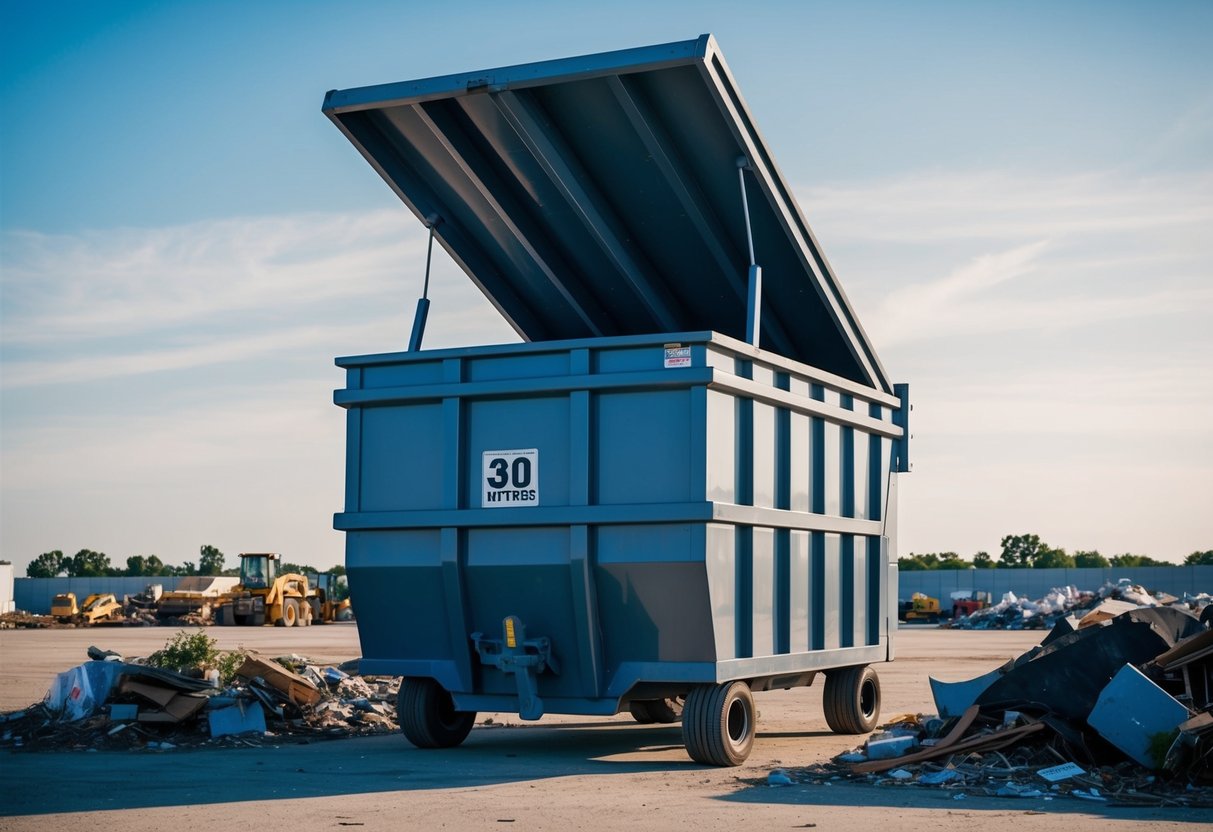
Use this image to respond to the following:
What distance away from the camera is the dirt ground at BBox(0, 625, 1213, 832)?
7.37 m

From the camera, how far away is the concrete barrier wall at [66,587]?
63219 millimetres

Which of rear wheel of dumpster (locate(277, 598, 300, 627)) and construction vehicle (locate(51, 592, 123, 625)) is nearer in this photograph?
rear wheel of dumpster (locate(277, 598, 300, 627))

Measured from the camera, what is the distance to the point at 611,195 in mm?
10859

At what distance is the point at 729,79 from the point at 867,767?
179 inches

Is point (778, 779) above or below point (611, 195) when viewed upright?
below

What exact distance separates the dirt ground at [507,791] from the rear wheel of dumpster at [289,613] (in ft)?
91.4

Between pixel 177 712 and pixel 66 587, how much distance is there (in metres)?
56.7

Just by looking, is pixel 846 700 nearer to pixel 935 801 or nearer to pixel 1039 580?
pixel 935 801

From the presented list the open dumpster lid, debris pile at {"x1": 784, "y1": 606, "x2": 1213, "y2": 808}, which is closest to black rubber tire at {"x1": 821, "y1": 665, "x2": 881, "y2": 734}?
debris pile at {"x1": 784, "y1": 606, "x2": 1213, "y2": 808}

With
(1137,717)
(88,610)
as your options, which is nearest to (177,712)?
(1137,717)

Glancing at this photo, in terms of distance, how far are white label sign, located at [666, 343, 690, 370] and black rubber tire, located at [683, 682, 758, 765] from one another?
2151 mm

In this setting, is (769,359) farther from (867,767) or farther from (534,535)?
(867,767)

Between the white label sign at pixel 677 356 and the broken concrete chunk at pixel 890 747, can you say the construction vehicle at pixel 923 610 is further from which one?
the white label sign at pixel 677 356

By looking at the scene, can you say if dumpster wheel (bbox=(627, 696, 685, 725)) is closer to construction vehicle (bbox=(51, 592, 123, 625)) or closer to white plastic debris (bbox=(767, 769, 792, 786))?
white plastic debris (bbox=(767, 769, 792, 786))
